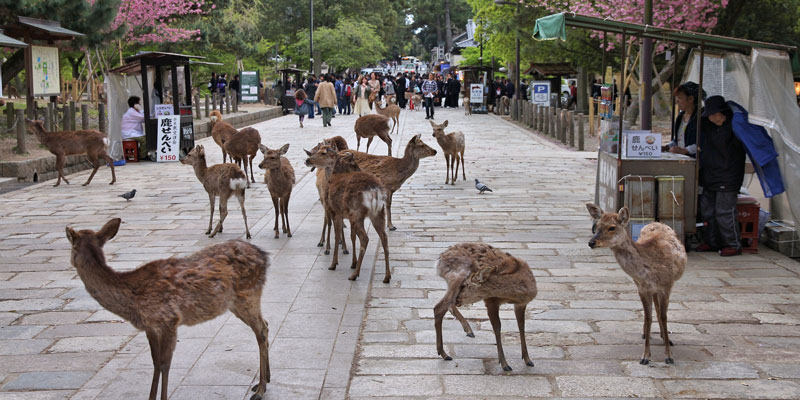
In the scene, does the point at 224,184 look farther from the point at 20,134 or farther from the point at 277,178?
the point at 20,134

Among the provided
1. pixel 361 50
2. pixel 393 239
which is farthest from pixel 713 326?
pixel 361 50

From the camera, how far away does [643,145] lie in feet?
28.5

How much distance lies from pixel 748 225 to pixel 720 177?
2.14 ft

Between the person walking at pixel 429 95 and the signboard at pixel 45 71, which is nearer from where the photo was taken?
the signboard at pixel 45 71

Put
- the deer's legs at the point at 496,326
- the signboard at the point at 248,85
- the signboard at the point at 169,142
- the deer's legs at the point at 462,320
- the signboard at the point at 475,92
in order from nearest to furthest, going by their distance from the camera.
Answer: the deer's legs at the point at 496,326 → the deer's legs at the point at 462,320 → the signboard at the point at 169,142 → the signboard at the point at 475,92 → the signboard at the point at 248,85

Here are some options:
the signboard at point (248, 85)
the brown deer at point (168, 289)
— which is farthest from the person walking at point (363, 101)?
the brown deer at point (168, 289)

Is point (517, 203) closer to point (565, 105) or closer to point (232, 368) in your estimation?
point (232, 368)

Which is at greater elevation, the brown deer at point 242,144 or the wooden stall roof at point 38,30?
the wooden stall roof at point 38,30

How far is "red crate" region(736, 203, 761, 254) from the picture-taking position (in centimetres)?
852

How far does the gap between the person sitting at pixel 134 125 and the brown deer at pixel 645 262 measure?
14609mm

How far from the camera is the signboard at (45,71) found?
16297 mm

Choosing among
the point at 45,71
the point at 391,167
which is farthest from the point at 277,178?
the point at 45,71

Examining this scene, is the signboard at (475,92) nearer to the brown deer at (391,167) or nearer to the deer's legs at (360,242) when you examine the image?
the brown deer at (391,167)

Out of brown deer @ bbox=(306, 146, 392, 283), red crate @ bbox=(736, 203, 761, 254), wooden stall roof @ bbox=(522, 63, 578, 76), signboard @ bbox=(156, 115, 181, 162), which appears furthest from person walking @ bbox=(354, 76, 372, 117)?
brown deer @ bbox=(306, 146, 392, 283)
